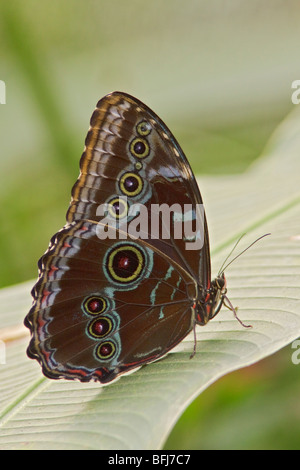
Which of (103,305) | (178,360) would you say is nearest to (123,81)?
(103,305)

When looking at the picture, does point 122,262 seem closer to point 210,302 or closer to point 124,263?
point 124,263

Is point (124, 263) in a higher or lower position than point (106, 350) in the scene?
higher

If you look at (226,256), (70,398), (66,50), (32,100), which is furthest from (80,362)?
(66,50)

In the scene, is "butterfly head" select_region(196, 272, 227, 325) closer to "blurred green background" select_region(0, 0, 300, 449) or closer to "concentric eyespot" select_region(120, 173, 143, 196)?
"concentric eyespot" select_region(120, 173, 143, 196)

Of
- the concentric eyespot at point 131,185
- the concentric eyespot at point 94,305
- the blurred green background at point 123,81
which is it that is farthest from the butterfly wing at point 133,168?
the blurred green background at point 123,81

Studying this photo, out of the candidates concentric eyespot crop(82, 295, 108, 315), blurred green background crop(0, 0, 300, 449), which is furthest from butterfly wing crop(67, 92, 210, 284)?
blurred green background crop(0, 0, 300, 449)
